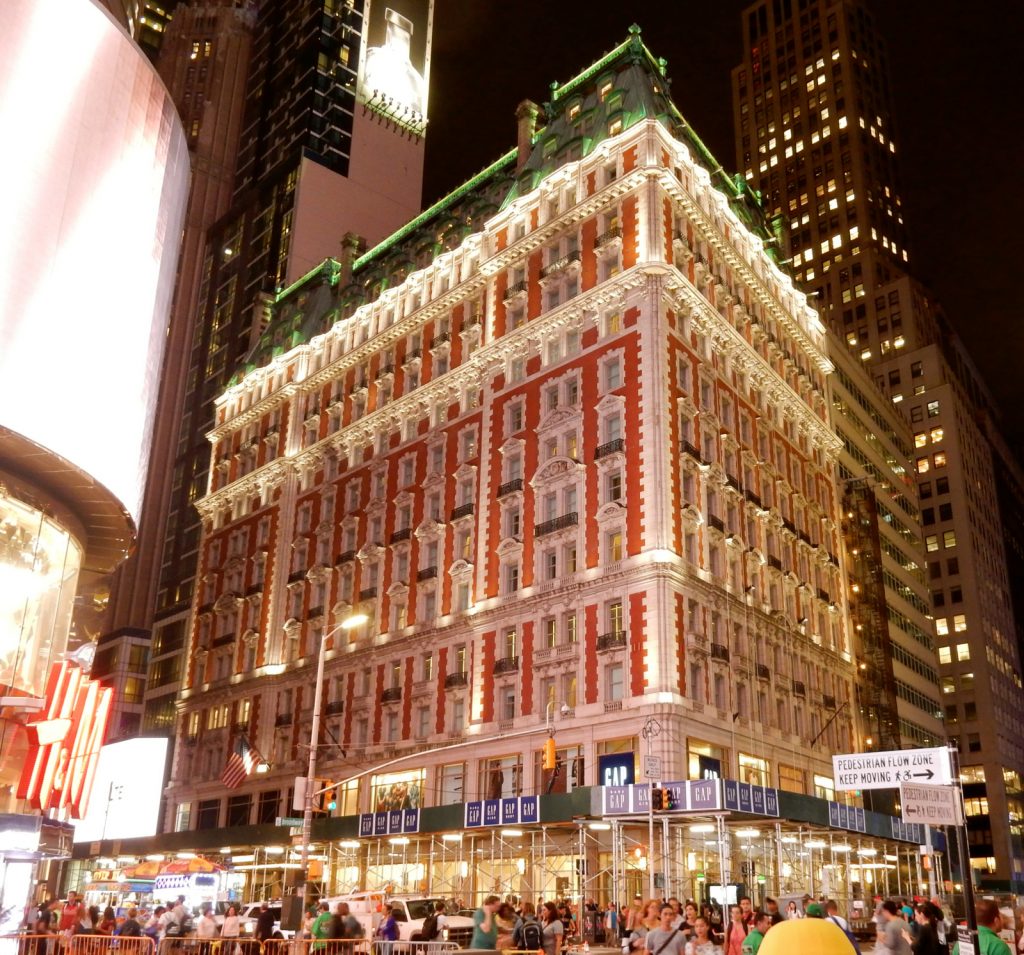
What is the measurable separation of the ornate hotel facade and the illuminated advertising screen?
131 ft

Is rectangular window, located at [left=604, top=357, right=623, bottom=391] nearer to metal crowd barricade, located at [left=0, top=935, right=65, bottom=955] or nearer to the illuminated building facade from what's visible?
the illuminated building facade

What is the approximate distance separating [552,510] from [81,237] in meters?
27.8

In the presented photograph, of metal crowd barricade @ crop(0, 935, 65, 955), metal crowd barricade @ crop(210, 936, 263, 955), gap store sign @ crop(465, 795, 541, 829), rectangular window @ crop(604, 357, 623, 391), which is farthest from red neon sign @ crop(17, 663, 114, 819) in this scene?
rectangular window @ crop(604, 357, 623, 391)

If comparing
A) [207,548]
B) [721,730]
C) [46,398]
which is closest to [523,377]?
[721,730]

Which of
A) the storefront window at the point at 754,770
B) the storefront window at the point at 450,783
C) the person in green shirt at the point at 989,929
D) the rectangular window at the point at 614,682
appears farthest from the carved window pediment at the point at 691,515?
the person in green shirt at the point at 989,929

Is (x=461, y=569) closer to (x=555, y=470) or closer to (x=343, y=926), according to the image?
(x=555, y=470)

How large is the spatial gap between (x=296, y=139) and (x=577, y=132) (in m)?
54.6

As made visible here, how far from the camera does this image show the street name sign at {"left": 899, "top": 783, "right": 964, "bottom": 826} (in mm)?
14273

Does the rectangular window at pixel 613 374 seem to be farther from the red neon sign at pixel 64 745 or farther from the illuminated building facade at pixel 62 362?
the red neon sign at pixel 64 745

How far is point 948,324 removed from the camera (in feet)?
481

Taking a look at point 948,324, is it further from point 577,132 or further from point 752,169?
point 577,132

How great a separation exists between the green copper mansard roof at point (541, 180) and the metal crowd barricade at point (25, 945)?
164 feet

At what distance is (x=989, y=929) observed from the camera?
1172cm

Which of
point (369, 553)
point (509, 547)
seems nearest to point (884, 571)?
point (509, 547)
